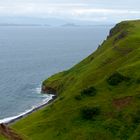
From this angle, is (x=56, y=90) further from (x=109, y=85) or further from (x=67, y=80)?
(x=109, y=85)

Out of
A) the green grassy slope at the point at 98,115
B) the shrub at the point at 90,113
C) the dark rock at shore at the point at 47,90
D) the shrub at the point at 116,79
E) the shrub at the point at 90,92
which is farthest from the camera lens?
the dark rock at shore at the point at 47,90

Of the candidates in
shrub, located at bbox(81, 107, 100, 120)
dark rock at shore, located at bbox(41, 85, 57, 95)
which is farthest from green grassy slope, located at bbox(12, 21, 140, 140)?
dark rock at shore, located at bbox(41, 85, 57, 95)

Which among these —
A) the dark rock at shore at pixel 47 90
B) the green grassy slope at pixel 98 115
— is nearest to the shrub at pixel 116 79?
the green grassy slope at pixel 98 115

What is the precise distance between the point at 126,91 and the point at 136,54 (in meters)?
27.1

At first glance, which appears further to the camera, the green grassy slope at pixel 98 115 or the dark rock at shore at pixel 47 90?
the dark rock at shore at pixel 47 90

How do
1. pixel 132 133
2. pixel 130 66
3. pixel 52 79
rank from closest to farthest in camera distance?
1. pixel 132 133
2. pixel 130 66
3. pixel 52 79

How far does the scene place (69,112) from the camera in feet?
297

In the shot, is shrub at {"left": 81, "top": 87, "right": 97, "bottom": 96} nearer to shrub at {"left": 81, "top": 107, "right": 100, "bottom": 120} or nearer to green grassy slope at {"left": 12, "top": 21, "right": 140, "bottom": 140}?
green grassy slope at {"left": 12, "top": 21, "right": 140, "bottom": 140}

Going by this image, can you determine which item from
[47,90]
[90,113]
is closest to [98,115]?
[90,113]

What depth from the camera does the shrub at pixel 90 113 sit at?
86.9 meters

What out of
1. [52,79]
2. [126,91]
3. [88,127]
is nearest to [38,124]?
[88,127]

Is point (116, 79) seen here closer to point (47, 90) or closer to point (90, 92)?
point (90, 92)

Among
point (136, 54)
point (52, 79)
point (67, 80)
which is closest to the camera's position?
point (136, 54)

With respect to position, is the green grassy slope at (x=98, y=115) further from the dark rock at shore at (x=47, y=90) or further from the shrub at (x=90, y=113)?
the dark rock at shore at (x=47, y=90)
